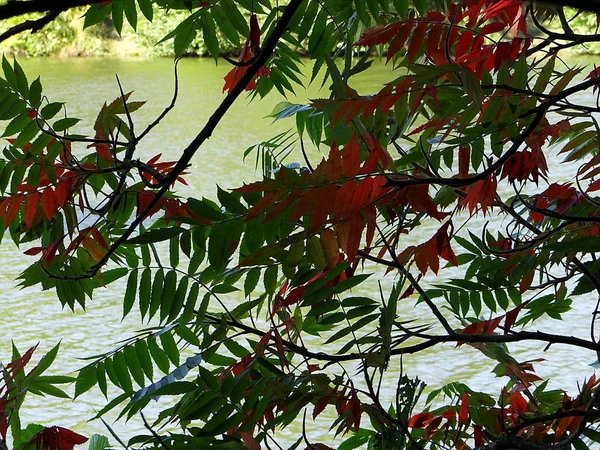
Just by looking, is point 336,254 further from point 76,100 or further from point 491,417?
point 76,100

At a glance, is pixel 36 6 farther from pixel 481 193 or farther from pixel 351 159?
pixel 481 193

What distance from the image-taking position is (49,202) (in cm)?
84

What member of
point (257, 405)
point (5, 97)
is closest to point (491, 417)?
point (257, 405)

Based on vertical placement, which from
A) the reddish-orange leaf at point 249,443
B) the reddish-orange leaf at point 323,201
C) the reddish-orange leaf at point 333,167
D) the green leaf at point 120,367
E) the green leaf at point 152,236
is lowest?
the green leaf at point 120,367

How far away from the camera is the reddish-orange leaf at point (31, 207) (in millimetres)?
860

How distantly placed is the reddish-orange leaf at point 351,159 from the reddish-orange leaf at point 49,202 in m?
0.38

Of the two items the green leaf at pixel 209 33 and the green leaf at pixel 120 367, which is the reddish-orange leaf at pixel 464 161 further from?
the green leaf at pixel 120 367

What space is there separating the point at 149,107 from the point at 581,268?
768 cm

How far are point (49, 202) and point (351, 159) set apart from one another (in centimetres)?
40

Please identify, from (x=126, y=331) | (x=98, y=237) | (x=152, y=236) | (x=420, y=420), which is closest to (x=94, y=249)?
(x=98, y=237)

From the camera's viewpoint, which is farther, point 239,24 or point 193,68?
point 193,68

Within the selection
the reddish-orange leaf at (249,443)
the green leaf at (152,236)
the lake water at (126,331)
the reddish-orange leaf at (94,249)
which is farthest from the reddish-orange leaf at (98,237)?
the lake water at (126,331)

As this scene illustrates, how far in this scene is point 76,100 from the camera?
866 centimetres

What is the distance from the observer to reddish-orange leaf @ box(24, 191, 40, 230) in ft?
2.82
